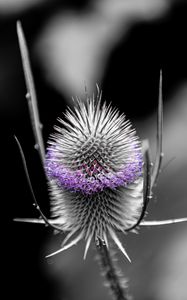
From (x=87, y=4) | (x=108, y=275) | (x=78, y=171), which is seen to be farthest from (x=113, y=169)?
(x=87, y=4)

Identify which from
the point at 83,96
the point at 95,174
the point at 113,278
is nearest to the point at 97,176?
the point at 95,174

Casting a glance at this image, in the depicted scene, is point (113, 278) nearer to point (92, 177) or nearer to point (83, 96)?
point (92, 177)

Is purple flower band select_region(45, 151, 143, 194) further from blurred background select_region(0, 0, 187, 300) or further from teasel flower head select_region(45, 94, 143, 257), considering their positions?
blurred background select_region(0, 0, 187, 300)

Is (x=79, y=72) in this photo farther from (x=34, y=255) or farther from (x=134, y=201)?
(x=134, y=201)

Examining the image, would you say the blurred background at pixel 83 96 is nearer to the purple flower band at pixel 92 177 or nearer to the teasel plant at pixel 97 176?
the teasel plant at pixel 97 176

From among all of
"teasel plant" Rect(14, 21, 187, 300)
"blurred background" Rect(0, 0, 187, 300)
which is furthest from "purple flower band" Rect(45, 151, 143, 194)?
"blurred background" Rect(0, 0, 187, 300)

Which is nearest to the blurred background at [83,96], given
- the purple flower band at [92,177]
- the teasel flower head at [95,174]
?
the teasel flower head at [95,174]
